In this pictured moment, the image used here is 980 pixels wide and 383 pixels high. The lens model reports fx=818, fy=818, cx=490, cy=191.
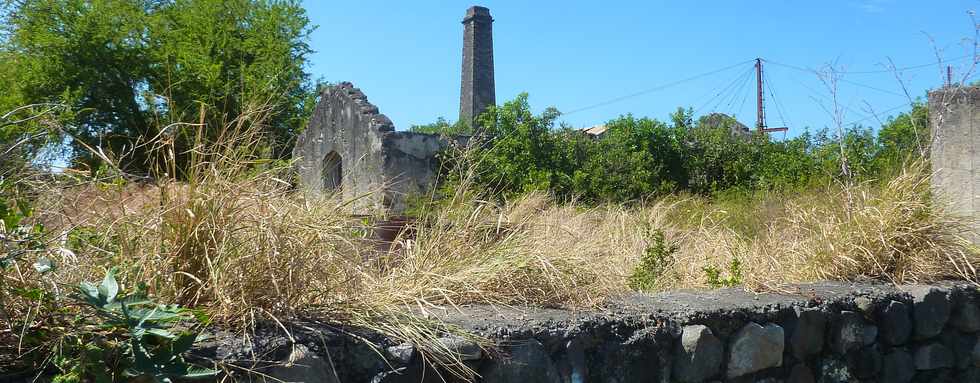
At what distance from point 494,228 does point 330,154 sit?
8.92 m

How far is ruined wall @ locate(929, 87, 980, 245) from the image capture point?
576 cm

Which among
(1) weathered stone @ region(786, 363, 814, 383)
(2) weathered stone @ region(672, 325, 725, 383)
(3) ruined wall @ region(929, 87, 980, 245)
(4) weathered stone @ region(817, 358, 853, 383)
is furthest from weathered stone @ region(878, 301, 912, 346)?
(3) ruined wall @ region(929, 87, 980, 245)

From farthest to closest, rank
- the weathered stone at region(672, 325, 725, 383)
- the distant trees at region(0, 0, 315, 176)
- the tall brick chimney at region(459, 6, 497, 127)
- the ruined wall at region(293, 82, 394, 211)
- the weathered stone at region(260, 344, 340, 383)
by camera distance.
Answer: the tall brick chimney at region(459, 6, 497, 127) → the distant trees at region(0, 0, 315, 176) → the ruined wall at region(293, 82, 394, 211) → the weathered stone at region(672, 325, 725, 383) → the weathered stone at region(260, 344, 340, 383)

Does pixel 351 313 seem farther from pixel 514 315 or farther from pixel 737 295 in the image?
pixel 737 295

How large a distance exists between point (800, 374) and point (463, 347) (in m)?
1.64

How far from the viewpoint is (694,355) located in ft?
9.27

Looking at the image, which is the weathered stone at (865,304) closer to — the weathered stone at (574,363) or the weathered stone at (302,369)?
the weathered stone at (574,363)

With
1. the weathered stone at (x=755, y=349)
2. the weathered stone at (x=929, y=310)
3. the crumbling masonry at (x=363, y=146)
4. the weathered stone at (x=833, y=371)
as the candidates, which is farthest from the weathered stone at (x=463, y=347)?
the crumbling masonry at (x=363, y=146)

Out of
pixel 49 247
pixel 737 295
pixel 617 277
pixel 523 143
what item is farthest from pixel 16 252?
pixel 523 143

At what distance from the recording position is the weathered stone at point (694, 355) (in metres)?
2.81

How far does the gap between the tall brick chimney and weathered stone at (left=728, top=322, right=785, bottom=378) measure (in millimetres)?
23354

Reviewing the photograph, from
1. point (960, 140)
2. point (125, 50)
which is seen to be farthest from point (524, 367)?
point (125, 50)

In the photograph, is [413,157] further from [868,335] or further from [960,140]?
[868,335]

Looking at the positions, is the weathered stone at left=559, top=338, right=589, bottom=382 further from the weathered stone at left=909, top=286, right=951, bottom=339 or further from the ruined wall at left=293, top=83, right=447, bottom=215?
the ruined wall at left=293, top=83, right=447, bottom=215
